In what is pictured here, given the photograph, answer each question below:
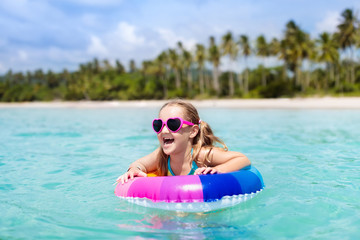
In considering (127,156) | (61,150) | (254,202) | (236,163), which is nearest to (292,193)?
(254,202)

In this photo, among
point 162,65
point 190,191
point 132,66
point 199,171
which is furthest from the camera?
point 132,66

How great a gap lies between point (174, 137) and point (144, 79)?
66.8 metres

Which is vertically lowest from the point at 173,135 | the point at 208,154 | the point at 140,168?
the point at 140,168

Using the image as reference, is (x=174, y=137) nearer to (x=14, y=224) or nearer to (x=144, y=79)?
(x=14, y=224)

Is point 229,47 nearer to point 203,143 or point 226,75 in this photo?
point 226,75

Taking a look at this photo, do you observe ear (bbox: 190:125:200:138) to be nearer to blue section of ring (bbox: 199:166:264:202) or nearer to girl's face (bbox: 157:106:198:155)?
girl's face (bbox: 157:106:198:155)

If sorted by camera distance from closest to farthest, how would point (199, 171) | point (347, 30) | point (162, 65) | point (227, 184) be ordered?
point (227, 184) → point (199, 171) → point (347, 30) → point (162, 65)

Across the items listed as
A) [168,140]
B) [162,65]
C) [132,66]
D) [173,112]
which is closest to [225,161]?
[168,140]

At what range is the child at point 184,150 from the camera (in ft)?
11.1

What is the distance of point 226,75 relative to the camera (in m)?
70.7

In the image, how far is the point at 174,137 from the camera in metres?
3.39

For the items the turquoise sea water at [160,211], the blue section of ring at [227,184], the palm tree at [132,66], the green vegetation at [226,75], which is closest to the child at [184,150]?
the blue section of ring at [227,184]

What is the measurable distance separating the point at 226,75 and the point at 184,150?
68.4m

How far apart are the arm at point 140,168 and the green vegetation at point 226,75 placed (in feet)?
120
